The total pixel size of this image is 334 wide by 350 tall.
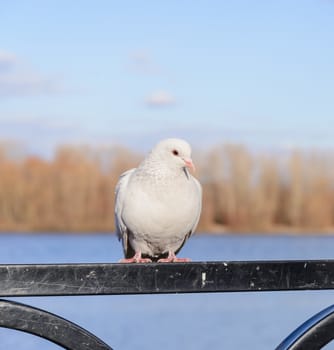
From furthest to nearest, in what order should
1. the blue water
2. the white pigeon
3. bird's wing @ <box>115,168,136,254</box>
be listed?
the blue water
bird's wing @ <box>115,168,136,254</box>
the white pigeon

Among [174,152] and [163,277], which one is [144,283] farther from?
[174,152]

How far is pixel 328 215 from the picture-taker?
5475 centimetres

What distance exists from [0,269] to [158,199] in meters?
2.91

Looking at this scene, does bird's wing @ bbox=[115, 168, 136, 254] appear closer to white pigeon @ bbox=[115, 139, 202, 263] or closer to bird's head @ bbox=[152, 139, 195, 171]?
white pigeon @ bbox=[115, 139, 202, 263]

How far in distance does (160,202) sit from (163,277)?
8.89ft

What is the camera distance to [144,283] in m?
1.97

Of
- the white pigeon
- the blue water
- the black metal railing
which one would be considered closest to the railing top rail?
the black metal railing

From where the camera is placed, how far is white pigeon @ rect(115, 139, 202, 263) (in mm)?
4703

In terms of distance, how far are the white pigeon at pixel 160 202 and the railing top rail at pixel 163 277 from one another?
255cm

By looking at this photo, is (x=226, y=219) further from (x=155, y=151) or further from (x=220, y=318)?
(x=155, y=151)

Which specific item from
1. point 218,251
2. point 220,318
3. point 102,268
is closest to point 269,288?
point 102,268

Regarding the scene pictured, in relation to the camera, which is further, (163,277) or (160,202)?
(160,202)

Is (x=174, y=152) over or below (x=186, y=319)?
over

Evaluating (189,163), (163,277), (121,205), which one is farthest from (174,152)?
(163,277)
